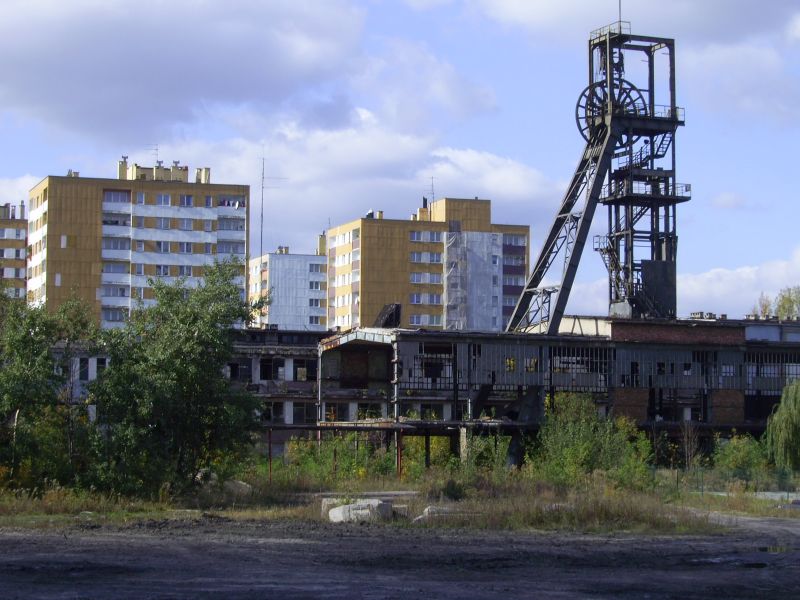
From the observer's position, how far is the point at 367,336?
60.5m

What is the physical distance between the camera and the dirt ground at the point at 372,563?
1892cm

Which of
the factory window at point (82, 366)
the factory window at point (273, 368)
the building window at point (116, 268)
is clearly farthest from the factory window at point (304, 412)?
the building window at point (116, 268)

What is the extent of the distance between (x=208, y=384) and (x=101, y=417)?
10.4 ft

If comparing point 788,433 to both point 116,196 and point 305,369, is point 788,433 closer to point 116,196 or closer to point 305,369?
point 305,369

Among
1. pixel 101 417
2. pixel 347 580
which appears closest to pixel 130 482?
pixel 101 417

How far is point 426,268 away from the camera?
4988 inches

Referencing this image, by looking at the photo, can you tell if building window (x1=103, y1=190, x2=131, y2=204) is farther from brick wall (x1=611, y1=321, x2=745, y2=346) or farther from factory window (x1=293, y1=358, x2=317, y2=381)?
brick wall (x1=611, y1=321, x2=745, y2=346)

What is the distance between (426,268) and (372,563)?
105 m

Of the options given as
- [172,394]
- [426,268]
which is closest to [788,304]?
[426,268]

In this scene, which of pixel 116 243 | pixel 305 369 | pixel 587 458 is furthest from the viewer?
pixel 116 243

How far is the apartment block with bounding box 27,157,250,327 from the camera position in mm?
110875

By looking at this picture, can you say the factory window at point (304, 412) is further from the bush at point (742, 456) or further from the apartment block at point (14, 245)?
the apartment block at point (14, 245)

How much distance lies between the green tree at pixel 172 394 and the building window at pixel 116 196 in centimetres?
7767

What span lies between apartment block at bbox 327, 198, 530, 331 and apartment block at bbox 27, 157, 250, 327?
47.8ft
